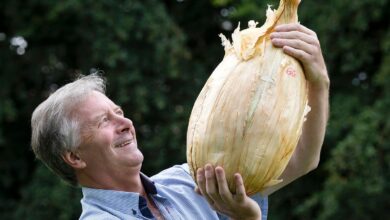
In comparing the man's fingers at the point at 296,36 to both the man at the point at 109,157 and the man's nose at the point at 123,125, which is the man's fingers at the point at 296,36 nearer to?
the man at the point at 109,157

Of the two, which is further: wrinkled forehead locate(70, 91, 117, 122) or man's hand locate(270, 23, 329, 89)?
wrinkled forehead locate(70, 91, 117, 122)

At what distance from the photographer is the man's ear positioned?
379 centimetres

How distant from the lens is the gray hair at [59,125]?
12.3 feet

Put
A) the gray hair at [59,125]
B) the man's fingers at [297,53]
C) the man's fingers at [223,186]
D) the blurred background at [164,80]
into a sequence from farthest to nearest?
the blurred background at [164,80], the gray hair at [59,125], the man's fingers at [297,53], the man's fingers at [223,186]

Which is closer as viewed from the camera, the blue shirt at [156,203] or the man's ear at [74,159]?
the blue shirt at [156,203]

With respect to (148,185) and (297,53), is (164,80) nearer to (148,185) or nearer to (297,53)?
(148,185)

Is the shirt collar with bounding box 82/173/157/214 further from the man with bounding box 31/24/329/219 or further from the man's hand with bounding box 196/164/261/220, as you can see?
the man's hand with bounding box 196/164/261/220

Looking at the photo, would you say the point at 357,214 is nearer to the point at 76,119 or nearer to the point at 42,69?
the point at 42,69

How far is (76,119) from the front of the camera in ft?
12.3

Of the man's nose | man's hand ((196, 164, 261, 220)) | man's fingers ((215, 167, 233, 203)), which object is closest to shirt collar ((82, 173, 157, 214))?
the man's nose

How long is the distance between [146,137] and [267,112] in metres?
8.09

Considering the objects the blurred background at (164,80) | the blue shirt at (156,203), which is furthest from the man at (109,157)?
the blurred background at (164,80)

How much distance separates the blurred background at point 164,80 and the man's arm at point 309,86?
5986 millimetres

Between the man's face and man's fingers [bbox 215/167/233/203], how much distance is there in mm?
595
